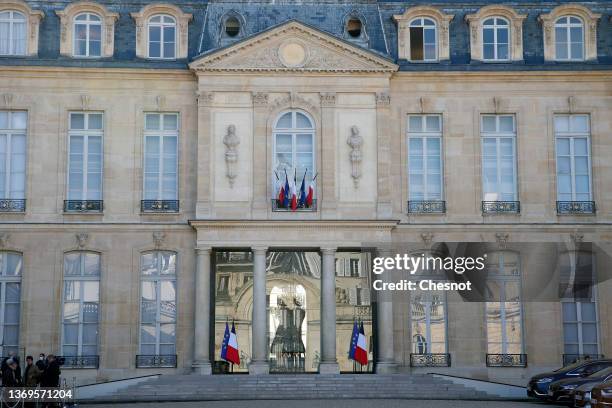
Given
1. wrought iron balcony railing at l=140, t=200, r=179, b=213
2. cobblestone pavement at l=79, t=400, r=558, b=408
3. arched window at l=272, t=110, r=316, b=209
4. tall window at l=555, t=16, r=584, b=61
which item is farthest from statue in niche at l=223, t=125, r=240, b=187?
tall window at l=555, t=16, r=584, b=61

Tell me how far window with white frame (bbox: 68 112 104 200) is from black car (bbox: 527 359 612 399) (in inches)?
523

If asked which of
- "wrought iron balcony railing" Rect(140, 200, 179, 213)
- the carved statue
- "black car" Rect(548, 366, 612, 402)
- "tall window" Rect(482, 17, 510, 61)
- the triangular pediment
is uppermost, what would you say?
"tall window" Rect(482, 17, 510, 61)

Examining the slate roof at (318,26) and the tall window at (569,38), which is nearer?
the slate roof at (318,26)

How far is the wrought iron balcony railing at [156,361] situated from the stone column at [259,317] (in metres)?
2.35

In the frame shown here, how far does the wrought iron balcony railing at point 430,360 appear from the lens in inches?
1288

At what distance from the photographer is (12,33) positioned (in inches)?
1326

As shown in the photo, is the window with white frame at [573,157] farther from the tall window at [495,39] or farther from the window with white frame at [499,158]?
the tall window at [495,39]

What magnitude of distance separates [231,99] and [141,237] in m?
4.69

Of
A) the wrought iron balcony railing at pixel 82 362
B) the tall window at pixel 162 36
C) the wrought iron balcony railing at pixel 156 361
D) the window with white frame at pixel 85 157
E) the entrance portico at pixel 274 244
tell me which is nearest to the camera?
the entrance portico at pixel 274 244

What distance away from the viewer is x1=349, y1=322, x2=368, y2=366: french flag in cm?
3244

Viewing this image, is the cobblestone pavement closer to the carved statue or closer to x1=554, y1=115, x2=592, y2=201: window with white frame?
the carved statue

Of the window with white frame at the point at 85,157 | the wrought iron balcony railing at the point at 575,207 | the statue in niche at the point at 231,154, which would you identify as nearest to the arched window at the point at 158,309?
the window with white frame at the point at 85,157

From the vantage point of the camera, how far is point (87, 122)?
3356 centimetres

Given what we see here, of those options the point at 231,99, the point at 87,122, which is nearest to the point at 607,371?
the point at 231,99
